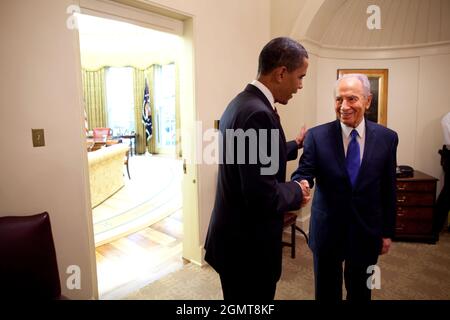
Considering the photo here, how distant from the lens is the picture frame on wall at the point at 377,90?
405cm

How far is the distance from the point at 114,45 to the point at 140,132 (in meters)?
3.04

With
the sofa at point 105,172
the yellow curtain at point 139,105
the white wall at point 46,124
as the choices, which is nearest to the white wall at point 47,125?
the white wall at point 46,124

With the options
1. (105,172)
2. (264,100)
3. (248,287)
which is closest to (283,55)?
(264,100)

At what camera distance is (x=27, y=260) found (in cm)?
159

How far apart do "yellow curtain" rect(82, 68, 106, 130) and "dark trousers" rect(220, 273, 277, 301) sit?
10.7m

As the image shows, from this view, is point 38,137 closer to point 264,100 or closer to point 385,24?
point 264,100

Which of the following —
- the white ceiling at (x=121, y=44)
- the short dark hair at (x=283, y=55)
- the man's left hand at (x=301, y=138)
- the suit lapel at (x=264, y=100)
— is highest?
the white ceiling at (x=121, y=44)

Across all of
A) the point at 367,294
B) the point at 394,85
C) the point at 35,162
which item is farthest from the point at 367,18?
the point at 35,162

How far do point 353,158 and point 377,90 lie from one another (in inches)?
116

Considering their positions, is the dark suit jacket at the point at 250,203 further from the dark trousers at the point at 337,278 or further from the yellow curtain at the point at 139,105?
the yellow curtain at the point at 139,105

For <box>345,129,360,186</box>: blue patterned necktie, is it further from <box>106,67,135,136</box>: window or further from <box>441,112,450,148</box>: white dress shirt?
<box>106,67,135,136</box>: window

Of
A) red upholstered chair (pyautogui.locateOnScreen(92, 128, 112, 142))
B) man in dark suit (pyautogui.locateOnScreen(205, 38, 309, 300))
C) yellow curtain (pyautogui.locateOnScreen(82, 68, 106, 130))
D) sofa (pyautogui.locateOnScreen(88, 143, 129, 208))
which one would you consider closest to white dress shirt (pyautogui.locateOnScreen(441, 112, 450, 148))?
man in dark suit (pyautogui.locateOnScreen(205, 38, 309, 300))

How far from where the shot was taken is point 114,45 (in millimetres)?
9000

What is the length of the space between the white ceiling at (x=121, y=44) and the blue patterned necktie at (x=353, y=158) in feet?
18.2
